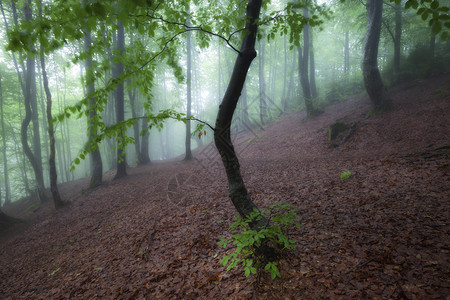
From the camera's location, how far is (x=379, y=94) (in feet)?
30.6

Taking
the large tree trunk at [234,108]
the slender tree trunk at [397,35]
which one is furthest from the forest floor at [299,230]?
the slender tree trunk at [397,35]

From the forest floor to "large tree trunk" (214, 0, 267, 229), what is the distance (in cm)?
106

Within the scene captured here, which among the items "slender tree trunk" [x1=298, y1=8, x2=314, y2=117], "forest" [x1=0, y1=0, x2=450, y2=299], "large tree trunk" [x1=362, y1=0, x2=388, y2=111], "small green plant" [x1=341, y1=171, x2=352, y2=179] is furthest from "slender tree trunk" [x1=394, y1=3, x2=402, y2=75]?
"small green plant" [x1=341, y1=171, x2=352, y2=179]

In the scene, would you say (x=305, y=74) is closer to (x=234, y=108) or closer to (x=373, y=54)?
(x=373, y=54)

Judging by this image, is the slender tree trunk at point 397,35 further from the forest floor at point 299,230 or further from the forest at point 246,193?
the forest floor at point 299,230

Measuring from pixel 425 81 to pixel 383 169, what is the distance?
8327 millimetres

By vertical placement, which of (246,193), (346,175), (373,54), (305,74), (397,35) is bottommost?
(346,175)

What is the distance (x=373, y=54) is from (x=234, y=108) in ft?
31.5

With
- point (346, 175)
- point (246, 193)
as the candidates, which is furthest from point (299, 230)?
point (346, 175)

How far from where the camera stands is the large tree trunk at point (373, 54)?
346 inches

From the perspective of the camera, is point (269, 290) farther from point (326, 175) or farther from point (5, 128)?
point (5, 128)

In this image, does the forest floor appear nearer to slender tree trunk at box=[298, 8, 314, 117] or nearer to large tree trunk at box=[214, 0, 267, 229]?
large tree trunk at box=[214, 0, 267, 229]

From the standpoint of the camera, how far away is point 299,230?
11.8ft

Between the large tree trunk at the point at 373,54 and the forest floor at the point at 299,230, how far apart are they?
1113mm
